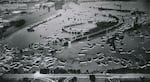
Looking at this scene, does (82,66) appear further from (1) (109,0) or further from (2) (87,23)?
(1) (109,0)

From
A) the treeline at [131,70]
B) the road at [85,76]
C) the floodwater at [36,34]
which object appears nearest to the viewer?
the road at [85,76]

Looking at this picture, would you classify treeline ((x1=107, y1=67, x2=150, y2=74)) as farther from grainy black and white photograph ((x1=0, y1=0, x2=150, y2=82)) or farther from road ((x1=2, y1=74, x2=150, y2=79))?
road ((x1=2, y1=74, x2=150, y2=79))

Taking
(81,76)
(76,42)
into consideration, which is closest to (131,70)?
(81,76)

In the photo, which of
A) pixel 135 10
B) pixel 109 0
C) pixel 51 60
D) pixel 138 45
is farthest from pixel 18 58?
pixel 109 0

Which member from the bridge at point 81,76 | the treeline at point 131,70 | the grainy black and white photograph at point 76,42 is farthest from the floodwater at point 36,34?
the treeline at point 131,70

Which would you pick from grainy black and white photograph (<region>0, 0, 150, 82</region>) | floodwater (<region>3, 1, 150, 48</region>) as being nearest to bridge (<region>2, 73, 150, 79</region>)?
grainy black and white photograph (<region>0, 0, 150, 82</region>)

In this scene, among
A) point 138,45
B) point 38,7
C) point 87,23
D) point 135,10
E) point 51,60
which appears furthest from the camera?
point 38,7

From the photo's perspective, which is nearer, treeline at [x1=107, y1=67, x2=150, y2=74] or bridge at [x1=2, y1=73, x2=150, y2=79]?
bridge at [x1=2, y1=73, x2=150, y2=79]

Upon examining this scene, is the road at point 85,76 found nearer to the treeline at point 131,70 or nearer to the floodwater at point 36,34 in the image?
the treeline at point 131,70
